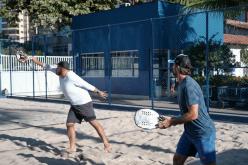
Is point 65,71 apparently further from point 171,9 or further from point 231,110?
point 171,9

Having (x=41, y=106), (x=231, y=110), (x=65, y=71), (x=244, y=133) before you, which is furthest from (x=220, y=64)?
(x=65, y=71)

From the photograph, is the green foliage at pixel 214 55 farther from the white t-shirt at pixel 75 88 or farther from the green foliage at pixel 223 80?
the white t-shirt at pixel 75 88

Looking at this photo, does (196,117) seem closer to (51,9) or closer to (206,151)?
(206,151)

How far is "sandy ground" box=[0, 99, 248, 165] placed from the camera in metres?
7.93

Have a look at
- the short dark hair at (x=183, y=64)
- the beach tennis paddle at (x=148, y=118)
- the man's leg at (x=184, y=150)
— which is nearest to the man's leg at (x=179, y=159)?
the man's leg at (x=184, y=150)

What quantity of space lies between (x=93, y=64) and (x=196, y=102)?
17.2m

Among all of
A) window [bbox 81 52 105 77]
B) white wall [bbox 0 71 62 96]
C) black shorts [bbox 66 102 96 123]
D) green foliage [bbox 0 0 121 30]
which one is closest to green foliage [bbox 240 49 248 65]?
black shorts [bbox 66 102 96 123]

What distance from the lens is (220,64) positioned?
15.7 meters

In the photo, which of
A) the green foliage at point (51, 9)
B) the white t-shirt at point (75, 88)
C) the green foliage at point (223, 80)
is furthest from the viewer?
the green foliage at point (51, 9)

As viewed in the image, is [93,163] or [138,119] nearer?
[138,119]

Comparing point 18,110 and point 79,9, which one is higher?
point 79,9

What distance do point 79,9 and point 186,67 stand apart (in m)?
27.9

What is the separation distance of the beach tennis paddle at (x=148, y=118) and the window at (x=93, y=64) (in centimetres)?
1605

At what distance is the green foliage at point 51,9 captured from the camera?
31.2 m
